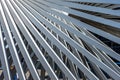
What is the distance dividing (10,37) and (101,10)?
2.68 ft

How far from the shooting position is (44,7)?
7.27 feet

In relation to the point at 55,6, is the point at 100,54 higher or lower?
lower

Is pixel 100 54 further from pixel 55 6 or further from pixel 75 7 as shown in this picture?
pixel 55 6

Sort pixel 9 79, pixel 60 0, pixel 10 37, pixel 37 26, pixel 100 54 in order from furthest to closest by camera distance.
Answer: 1. pixel 60 0
2. pixel 100 54
3. pixel 37 26
4. pixel 10 37
5. pixel 9 79

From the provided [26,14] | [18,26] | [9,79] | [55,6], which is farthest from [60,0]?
[9,79]

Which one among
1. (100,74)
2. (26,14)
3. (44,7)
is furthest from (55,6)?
(100,74)

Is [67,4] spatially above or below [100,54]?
above

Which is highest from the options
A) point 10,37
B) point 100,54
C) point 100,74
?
point 10,37

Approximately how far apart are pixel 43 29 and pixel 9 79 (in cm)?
56

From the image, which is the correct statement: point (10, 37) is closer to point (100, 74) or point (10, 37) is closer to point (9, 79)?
point (9, 79)

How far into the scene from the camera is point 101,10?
196cm

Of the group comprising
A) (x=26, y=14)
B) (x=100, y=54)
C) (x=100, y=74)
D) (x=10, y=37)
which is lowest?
(x=100, y=74)

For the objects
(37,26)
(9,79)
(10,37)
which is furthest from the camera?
(37,26)

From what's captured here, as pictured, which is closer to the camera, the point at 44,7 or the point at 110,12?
the point at 110,12
